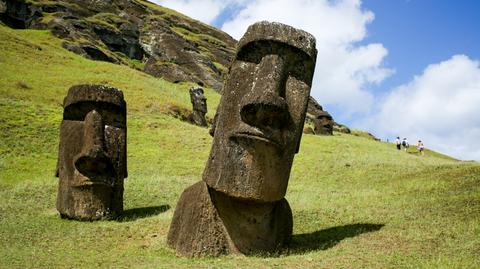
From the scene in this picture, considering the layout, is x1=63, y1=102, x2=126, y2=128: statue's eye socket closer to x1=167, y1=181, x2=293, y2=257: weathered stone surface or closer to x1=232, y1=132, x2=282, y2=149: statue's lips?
x1=167, y1=181, x2=293, y2=257: weathered stone surface

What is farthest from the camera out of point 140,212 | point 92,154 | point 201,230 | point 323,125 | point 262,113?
point 323,125

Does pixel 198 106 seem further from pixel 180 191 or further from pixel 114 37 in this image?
pixel 114 37

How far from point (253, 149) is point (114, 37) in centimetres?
7556

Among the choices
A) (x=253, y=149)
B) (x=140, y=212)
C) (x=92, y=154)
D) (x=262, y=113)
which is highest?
(x=262, y=113)

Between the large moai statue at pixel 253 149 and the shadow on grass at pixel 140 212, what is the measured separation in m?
4.94

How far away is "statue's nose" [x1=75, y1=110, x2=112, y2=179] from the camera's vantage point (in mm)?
15219

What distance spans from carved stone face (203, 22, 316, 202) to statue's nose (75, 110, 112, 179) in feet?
18.4

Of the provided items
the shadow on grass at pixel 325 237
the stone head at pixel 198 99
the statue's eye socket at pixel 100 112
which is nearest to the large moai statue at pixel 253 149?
the shadow on grass at pixel 325 237

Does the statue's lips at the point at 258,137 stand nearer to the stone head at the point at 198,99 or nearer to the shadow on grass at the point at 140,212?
the shadow on grass at the point at 140,212

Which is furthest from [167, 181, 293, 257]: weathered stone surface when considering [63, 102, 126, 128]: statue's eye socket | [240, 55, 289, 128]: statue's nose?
[63, 102, 126, 128]: statue's eye socket

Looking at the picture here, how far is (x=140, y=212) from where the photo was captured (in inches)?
667

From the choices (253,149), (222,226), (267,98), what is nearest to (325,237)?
(222,226)

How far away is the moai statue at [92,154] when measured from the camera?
15.3m

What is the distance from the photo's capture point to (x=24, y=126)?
3094 cm
